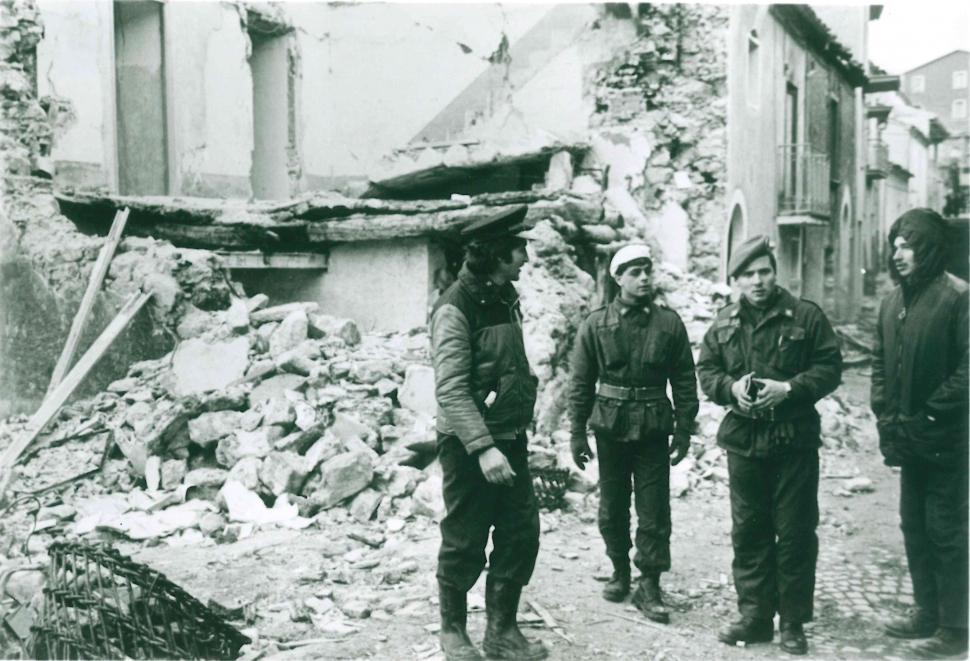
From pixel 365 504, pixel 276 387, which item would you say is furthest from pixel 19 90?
pixel 365 504

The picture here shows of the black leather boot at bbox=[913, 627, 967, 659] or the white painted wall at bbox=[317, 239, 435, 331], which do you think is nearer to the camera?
the black leather boot at bbox=[913, 627, 967, 659]

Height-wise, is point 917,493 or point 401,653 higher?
point 917,493

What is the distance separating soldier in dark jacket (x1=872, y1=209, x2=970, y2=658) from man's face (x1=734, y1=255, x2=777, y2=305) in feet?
1.90

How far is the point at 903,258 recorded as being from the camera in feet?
13.3

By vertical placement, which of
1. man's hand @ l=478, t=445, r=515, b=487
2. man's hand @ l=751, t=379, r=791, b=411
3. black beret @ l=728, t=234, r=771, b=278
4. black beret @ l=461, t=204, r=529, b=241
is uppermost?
black beret @ l=461, t=204, r=529, b=241

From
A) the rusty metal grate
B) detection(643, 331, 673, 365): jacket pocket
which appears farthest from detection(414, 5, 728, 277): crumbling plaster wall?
the rusty metal grate

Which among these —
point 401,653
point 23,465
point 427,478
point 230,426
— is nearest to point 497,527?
point 401,653

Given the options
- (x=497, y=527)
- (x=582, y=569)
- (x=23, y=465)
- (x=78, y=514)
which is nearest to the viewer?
(x=497, y=527)

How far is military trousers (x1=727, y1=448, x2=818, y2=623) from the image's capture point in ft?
13.2

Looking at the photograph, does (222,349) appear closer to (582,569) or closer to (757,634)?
(582,569)

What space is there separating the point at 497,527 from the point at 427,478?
237cm

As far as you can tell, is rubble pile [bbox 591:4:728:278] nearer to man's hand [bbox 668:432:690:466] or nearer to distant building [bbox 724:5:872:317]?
Result: distant building [bbox 724:5:872:317]

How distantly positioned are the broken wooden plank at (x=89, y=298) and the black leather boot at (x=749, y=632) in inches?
221

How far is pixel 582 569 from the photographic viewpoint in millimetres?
5254
